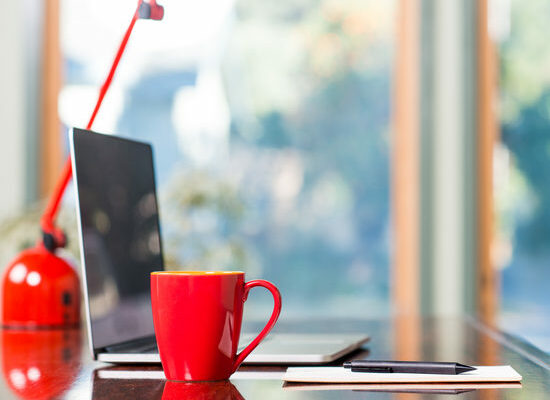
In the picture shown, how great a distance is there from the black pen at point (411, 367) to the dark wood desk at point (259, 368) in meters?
0.04

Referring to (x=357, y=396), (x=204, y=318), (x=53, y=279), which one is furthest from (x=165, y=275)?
(x=53, y=279)

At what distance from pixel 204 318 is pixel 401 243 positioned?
2257 millimetres

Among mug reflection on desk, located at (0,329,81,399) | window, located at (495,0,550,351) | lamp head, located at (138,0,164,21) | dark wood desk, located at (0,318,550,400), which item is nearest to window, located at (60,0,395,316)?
window, located at (495,0,550,351)

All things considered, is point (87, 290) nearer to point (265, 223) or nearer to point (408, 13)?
point (265, 223)

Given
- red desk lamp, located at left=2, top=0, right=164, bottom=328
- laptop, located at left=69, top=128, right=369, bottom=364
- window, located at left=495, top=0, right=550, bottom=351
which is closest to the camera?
laptop, located at left=69, top=128, right=369, bottom=364

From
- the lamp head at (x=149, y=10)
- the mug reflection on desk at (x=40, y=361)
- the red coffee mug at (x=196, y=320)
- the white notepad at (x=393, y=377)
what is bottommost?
the mug reflection on desk at (x=40, y=361)

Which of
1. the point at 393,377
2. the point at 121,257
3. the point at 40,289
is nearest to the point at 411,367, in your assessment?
the point at 393,377

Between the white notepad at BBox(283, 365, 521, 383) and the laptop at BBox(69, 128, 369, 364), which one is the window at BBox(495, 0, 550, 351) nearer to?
the laptop at BBox(69, 128, 369, 364)

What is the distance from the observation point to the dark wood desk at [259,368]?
625 mm

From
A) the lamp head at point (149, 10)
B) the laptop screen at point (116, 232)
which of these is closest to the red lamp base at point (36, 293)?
the laptop screen at point (116, 232)

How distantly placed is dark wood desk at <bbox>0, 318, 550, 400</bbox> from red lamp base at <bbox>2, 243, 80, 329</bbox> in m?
0.05

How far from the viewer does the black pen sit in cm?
67

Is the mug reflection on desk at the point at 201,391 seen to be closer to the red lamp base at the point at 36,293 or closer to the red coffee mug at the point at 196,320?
the red coffee mug at the point at 196,320

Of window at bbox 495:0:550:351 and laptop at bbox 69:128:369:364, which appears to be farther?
window at bbox 495:0:550:351
